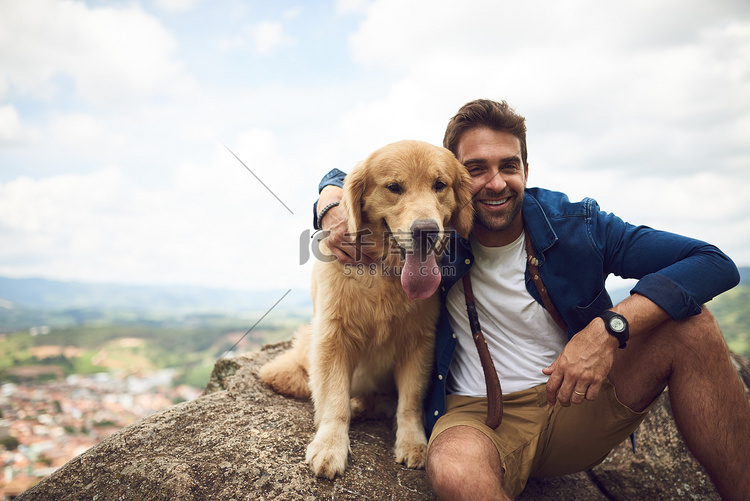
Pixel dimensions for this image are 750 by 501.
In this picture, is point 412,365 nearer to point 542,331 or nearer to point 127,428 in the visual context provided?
point 542,331

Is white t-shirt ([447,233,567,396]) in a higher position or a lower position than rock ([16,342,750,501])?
higher

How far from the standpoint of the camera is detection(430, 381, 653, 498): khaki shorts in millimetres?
2436

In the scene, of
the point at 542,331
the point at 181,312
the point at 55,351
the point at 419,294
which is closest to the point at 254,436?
the point at 419,294

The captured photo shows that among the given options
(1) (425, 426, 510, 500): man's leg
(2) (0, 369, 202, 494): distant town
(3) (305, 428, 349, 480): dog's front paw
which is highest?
(1) (425, 426, 510, 500): man's leg

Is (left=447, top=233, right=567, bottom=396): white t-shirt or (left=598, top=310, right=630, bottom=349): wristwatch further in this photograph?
(left=447, top=233, right=567, bottom=396): white t-shirt

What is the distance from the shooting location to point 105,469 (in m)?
2.38

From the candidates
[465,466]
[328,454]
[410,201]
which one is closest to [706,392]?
[465,466]

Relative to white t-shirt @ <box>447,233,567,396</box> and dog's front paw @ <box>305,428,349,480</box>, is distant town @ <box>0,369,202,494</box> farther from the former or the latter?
white t-shirt @ <box>447,233,567,396</box>

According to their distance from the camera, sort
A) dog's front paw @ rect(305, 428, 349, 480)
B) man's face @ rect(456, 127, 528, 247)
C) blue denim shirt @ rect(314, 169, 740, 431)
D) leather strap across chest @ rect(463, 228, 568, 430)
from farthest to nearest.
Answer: man's face @ rect(456, 127, 528, 247), leather strap across chest @ rect(463, 228, 568, 430), dog's front paw @ rect(305, 428, 349, 480), blue denim shirt @ rect(314, 169, 740, 431)

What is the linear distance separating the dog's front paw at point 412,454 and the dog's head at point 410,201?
1.02 metres

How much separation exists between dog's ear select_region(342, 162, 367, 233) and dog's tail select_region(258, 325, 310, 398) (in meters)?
1.40

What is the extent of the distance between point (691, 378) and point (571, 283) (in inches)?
30.6

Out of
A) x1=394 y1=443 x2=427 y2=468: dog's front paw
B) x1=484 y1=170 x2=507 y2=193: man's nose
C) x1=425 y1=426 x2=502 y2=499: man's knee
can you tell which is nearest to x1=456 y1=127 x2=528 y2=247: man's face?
x1=484 y1=170 x2=507 y2=193: man's nose

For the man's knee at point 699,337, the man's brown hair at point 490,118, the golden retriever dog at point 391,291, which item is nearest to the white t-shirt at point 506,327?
the golden retriever dog at point 391,291
